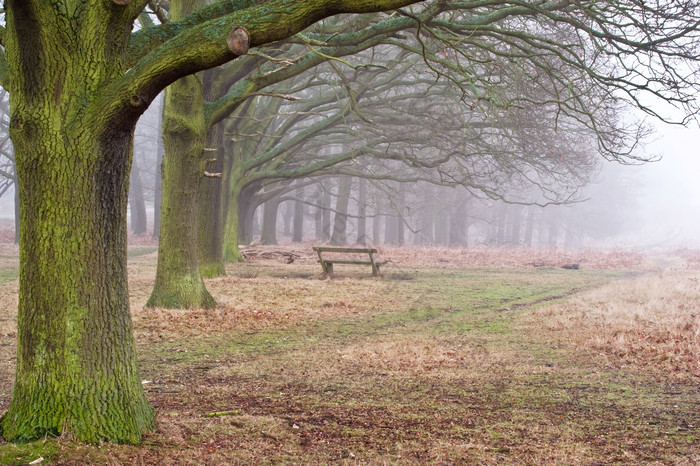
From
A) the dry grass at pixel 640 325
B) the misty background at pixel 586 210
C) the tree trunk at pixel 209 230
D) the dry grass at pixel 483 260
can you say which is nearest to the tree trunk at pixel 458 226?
the misty background at pixel 586 210

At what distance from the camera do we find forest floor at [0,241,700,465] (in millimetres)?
4477

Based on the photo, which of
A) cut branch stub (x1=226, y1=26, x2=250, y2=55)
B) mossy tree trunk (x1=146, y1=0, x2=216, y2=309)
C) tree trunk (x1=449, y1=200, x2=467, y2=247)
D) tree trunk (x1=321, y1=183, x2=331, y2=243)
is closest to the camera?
cut branch stub (x1=226, y1=26, x2=250, y2=55)

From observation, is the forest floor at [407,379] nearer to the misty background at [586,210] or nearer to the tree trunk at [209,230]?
the tree trunk at [209,230]

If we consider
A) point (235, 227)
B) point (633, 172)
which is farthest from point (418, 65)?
point (633, 172)

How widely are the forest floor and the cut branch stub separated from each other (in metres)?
2.78

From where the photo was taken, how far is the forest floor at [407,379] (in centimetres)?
448

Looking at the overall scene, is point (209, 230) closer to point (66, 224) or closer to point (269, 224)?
point (66, 224)

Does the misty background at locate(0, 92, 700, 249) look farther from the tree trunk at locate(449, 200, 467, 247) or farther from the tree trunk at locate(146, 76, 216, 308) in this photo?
the tree trunk at locate(146, 76, 216, 308)

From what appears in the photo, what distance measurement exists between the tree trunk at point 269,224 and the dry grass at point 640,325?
20281mm

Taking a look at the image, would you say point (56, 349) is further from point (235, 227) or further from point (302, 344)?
point (235, 227)

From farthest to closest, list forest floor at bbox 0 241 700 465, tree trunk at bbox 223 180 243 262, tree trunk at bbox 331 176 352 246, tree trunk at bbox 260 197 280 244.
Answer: tree trunk at bbox 331 176 352 246 → tree trunk at bbox 260 197 280 244 → tree trunk at bbox 223 180 243 262 → forest floor at bbox 0 241 700 465

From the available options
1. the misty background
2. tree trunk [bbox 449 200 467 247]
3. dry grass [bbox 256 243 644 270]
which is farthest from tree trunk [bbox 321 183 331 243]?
tree trunk [bbox 449 200 467 247]

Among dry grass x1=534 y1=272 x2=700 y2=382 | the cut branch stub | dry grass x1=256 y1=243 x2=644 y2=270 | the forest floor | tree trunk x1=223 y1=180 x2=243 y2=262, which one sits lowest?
the forest floor

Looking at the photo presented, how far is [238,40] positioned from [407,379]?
4.18m
